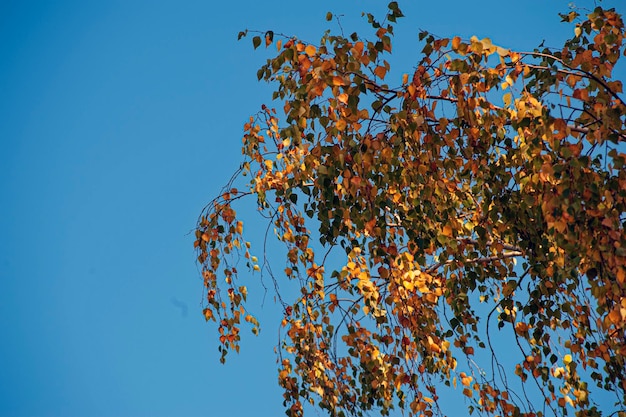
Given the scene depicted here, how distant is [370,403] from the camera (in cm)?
300

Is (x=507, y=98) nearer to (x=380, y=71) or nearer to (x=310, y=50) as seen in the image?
(x=380, y=71)

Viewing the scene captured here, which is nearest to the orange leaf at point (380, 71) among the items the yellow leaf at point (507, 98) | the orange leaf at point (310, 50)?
the orange leaf at point (310, 50)

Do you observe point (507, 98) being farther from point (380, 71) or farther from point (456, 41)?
point (380, 71)

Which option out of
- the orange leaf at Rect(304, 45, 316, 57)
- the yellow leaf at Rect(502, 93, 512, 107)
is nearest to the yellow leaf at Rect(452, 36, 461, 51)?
the yellow leaf at Rect(502, 93, 512, 107)

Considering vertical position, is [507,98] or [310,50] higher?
[310,50]

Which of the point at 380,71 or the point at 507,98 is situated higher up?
the point at 380,71

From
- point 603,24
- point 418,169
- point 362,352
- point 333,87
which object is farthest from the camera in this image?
point 362,352

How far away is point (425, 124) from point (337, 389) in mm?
1347

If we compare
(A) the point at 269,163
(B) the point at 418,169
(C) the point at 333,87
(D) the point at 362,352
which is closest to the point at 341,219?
(B) the point at 418,169

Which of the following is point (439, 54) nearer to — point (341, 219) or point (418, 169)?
point (418, 169)

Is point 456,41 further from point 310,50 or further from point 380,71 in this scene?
point 310,50

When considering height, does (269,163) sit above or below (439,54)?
above

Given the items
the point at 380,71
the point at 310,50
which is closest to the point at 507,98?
the point at 380,71

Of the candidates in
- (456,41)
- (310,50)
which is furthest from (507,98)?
(310,50)
